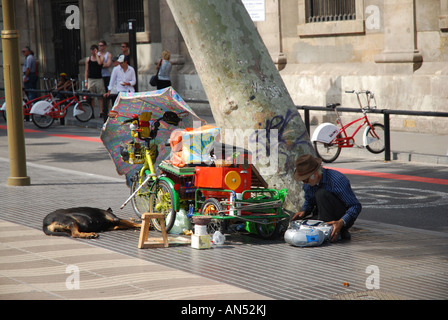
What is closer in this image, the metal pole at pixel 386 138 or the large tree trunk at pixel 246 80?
the large tree trunk at pixel 246 80

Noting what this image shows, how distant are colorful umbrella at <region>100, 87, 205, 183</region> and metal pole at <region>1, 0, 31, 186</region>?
9.42 feet

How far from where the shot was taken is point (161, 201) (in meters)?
9.34

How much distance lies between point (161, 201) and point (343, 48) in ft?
40.0

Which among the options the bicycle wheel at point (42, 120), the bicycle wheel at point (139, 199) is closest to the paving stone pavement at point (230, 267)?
the bicycle wheel at point (139, 199)

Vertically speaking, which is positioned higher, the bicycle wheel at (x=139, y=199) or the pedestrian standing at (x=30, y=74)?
the pedestrian standing at (x=30, y=74)

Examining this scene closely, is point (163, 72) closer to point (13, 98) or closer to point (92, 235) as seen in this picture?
point (13, 98)

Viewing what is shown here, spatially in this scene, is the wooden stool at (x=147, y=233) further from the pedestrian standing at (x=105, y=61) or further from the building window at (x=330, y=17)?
the pedestrian standing at (x=105, y=61)

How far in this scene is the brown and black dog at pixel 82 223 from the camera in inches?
358

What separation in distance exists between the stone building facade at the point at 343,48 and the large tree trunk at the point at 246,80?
9077 mm

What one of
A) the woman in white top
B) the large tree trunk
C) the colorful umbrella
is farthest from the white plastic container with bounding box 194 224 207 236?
the woman in white top

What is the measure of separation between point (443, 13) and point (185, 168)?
10776mm

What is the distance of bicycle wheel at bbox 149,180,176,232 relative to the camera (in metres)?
9.04

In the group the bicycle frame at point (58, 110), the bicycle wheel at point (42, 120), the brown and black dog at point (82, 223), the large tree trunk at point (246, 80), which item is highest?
the large tree trunk at point (246, 80)
